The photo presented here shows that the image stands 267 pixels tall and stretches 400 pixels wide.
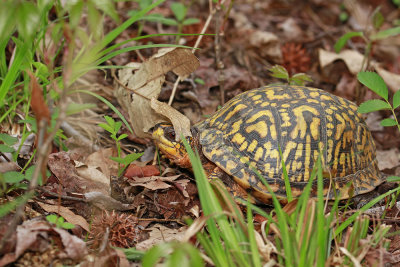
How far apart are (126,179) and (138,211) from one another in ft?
0.86

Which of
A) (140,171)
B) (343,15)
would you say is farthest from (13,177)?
(343,15)

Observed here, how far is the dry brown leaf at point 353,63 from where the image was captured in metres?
4.59

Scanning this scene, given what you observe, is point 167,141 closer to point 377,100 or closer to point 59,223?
point 59,223

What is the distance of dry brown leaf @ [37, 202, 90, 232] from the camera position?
239 cm

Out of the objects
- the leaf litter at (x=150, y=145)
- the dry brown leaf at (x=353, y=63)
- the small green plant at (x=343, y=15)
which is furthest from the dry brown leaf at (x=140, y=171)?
the small green plant at (x=343, y=15)

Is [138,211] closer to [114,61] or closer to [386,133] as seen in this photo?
[114,61]

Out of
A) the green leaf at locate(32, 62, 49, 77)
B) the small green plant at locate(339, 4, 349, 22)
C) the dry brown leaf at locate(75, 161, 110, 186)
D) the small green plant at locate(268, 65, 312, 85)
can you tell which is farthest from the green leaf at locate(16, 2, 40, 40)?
the small green plant at locate(339, 4, 349, 22)

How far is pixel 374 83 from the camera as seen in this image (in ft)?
9.32

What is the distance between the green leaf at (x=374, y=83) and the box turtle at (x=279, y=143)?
0.34 meters

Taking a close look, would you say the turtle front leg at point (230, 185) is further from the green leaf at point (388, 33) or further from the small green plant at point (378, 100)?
the green leaf at point (388, 33)

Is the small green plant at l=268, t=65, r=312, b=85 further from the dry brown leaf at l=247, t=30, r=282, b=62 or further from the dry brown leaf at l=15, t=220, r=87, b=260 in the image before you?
the dry brown leaf at l=15, t=220, r=87, b=260

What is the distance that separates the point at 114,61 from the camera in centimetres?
416

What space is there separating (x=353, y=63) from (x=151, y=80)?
2841 millimetres

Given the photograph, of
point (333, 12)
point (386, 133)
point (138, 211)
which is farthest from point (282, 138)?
point (333, 12)
